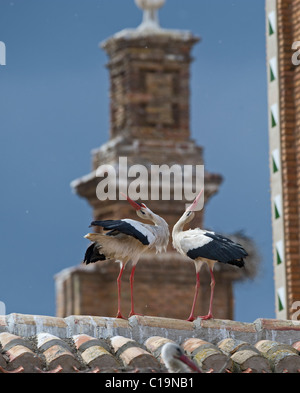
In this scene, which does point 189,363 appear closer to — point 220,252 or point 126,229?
point 126,229

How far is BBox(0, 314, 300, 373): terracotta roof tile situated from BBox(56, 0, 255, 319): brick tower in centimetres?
2677

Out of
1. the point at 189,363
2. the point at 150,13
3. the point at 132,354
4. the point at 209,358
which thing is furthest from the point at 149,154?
the point at 189,363

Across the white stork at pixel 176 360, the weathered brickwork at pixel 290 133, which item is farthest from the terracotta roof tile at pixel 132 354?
the weathered brickwork at pixel 290 133

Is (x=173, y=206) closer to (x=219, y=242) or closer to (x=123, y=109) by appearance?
(x=123, y=109)

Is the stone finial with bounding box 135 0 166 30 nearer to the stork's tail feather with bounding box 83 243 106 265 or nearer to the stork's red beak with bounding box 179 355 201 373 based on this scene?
the stork's tail feather with bounding box 83 243 106 265

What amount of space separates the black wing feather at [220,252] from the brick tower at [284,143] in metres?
6.35

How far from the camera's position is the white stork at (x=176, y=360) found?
14.9m

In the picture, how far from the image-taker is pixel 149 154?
49.3 meters

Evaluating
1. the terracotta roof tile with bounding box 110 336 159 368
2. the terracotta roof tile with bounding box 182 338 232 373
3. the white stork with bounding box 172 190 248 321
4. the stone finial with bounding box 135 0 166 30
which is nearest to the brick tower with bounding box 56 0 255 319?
the stone finial with bounding box 135 0 166 30

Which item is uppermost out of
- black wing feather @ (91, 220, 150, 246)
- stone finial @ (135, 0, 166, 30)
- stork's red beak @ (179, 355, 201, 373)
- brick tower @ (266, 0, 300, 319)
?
stone finial @ (135, 0, 166, 30)

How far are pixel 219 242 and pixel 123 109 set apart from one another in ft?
112

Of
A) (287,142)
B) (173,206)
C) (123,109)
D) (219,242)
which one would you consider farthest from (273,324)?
(123,109)

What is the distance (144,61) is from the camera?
170 ft

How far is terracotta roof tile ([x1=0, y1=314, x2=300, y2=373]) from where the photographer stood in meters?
16.1
